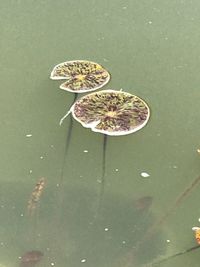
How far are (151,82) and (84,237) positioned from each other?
3.10ft

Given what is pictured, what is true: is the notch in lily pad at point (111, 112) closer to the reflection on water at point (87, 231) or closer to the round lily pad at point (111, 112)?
the round lily pad at point (111, 112)

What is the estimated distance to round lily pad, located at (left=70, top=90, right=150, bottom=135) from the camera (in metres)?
2.11

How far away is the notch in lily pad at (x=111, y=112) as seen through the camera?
2.11m

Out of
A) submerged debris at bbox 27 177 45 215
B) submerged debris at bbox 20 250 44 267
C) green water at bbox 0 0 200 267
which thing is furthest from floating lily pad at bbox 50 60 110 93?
submerged debris at bbox 20 250 44 267

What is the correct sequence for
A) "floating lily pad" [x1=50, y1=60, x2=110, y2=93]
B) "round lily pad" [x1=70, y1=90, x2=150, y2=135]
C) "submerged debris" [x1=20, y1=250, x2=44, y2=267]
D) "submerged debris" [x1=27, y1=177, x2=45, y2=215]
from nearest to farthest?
"submerged debris" [x1=20, y1=250, x2=44, y2=267], "submerged debris" [x1=27, y1=177, x2=45, y2=215], "round lily pad" [x1=70, y1=90, x2=150, y2=135], "floating lily pad" [x1=50, y1=60, x2=110, y2=93]

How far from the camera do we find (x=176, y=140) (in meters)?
2.15

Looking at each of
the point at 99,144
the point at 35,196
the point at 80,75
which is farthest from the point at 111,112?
the point at 35,196

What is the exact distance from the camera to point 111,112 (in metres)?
2.14

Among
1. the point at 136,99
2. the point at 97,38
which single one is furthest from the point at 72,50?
the point at 136,99

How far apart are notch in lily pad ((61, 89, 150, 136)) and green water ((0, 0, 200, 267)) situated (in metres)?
0.06

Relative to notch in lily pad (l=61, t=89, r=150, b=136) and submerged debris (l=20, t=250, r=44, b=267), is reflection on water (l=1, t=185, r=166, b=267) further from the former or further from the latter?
notch in lily pad (l=61, t=89, r=150, b=136)

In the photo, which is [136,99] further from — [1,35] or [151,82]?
[1,35]

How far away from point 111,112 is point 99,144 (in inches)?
5.8

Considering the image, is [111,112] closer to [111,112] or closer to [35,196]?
[111,112]
